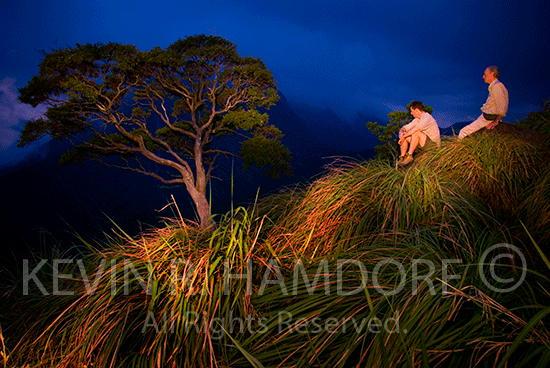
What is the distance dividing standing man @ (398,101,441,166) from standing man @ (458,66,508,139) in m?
0.40

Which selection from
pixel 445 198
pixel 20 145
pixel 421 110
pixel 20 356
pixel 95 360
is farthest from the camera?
pixel 20 145

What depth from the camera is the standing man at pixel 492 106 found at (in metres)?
4.38

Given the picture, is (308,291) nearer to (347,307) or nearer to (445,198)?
(347,307)

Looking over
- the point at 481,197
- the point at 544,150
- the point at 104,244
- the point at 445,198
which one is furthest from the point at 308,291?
the point at 544,150

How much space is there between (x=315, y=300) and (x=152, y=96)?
13557 mm

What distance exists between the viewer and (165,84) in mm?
12023

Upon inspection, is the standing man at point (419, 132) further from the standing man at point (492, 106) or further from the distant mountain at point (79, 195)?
the distant mountain at point (79, 195)

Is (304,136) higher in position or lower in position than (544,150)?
higher

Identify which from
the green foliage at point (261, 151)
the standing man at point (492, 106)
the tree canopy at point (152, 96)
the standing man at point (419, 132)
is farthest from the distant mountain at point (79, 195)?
the standing man at point (492, 106)

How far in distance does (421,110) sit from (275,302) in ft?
16.0

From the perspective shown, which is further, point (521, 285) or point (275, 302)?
point (275, 302)

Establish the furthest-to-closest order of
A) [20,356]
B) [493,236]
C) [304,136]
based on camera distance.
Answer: [304,136] < [493,236] < [20,356]

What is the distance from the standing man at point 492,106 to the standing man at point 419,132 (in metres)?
0.40

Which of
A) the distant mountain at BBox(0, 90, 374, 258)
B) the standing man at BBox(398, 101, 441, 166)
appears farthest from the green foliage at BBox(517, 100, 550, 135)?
the distant mountain at BBox(0, 90, 374, 258)
